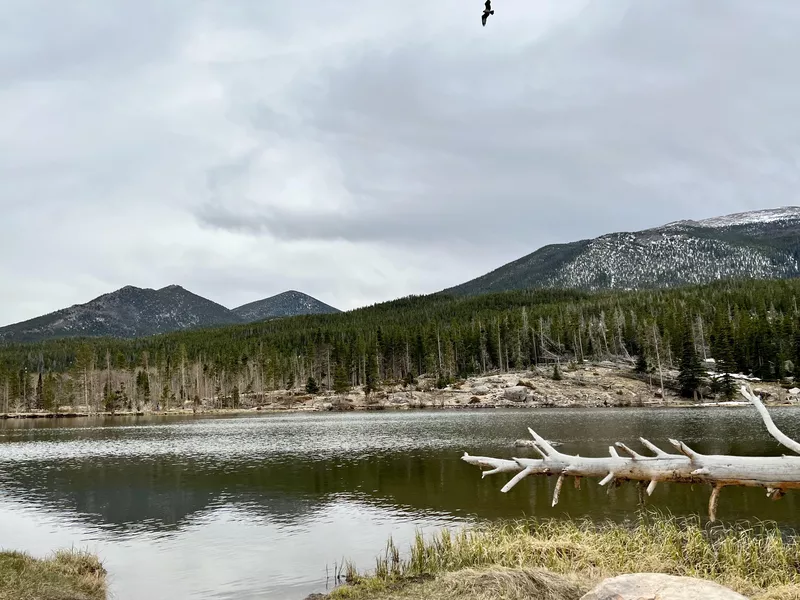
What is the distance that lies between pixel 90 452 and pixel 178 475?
1963 centimetres

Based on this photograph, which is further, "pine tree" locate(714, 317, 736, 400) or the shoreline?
"pine tree" locate(714, 317, 736, 400)

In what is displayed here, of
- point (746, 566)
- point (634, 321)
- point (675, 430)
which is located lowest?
point (675, 430)

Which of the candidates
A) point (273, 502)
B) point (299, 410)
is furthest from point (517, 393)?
point (273, 502)

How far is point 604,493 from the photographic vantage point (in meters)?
25.1

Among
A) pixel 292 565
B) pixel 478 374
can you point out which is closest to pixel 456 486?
pixel 292 565

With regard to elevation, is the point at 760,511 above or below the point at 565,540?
below

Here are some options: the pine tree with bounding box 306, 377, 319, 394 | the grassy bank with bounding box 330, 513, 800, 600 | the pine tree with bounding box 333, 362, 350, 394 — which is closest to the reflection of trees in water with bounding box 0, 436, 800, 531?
the grassy bank with bounding box 330, 513, 800, 600

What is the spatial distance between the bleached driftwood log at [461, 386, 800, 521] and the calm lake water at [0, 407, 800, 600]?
27.2 ft

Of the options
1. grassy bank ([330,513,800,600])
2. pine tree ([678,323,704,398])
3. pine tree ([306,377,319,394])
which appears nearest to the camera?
grassy bank ([330,513,800,600])

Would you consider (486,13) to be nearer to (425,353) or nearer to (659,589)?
(659,589)

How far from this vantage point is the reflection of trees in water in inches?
902

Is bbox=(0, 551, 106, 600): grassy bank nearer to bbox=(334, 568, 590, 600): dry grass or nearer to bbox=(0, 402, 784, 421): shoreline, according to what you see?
bbox=(334, 568, 590, 600): dry grass

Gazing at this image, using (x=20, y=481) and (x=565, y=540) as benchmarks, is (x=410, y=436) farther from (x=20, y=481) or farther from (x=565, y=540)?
(x=565, y=540)

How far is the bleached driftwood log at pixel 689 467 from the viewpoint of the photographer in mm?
8867
